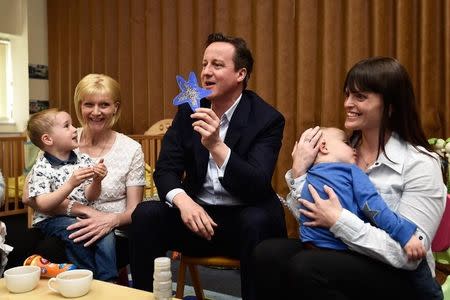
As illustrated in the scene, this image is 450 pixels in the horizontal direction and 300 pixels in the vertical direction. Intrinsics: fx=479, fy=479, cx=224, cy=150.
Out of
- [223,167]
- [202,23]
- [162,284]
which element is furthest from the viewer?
[202,23]

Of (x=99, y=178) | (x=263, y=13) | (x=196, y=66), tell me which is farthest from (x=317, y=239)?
(x=196, y=66)

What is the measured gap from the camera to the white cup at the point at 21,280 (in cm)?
134

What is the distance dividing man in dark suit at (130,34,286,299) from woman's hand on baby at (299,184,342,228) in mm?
254

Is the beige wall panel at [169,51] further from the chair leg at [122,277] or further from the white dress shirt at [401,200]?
the white dress shirt at [401,200]

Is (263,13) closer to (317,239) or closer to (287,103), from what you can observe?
(287,103)

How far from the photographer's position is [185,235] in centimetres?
179

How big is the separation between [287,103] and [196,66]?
2.78ft

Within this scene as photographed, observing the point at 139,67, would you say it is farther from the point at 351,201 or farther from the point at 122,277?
the point at 351,201

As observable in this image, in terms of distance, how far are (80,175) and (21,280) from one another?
1.73 ft

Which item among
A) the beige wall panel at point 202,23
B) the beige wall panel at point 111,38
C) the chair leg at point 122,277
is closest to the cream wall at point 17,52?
the beige wall panel at point 111,38

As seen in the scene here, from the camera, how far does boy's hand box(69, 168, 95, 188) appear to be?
5.91 feet

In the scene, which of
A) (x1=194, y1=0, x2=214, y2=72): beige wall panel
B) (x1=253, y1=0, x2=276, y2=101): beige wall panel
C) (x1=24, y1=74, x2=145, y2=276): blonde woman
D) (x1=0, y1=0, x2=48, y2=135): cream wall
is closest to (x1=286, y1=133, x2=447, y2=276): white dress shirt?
(x1=24, y1=74, x2=145, y2=276): blonde woman

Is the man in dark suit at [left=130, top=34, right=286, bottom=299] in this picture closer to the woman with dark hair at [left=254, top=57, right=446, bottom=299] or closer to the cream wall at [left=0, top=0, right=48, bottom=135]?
the woman with dark hair at [left=254, top=57, right=446, bottom=299]

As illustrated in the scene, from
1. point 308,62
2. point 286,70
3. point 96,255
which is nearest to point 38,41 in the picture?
point 286,70
